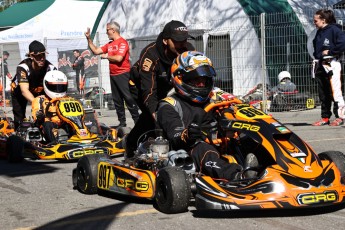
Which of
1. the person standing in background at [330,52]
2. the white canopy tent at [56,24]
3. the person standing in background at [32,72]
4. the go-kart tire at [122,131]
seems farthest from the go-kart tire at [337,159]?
the white canopy tent at [56,24]

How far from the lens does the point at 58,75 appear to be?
986 cm

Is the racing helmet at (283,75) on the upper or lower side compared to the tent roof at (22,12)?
lower

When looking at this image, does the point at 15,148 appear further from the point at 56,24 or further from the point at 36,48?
the point at 56,24

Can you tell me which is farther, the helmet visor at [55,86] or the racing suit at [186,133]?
the helmet visor at [55,86]

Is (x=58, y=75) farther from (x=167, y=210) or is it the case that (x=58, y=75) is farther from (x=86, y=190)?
(x=167, y=210)

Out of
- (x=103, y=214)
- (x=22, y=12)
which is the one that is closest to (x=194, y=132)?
(x=103, y=214)

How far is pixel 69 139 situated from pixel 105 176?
10.2ft

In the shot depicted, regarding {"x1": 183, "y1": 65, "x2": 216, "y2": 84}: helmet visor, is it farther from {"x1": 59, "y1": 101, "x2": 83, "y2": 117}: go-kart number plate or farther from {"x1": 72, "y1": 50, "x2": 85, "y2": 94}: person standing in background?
{"x1": 72, "y1": 50, "x2": 85, "y2": 94}: person standing in background

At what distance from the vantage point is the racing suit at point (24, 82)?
995 cm

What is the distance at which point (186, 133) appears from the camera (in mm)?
5457

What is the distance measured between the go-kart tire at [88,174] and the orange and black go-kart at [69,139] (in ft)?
7.14

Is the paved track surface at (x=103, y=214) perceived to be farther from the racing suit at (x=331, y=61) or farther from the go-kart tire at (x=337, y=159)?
the racing suit at (x=331, y=61)

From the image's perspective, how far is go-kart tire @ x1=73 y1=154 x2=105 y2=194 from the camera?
6.10 metres

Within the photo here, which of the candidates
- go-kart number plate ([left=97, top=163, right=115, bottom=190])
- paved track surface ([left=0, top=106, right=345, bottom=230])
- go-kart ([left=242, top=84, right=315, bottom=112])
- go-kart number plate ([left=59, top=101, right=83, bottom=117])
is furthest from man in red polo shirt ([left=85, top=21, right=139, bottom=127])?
go-kart number plate ([left=97, top=163, right=115, bottom=190])
